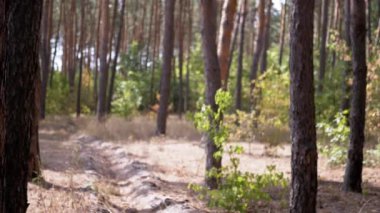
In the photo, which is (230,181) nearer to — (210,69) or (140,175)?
(210,69)

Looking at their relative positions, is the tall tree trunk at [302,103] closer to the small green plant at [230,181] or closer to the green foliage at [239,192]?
the small green plant at [230,181]

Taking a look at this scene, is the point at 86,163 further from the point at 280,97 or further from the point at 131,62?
the point at 131,62

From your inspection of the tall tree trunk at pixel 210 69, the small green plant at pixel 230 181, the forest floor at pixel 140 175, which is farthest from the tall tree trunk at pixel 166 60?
the small green plant at pixel 230 181

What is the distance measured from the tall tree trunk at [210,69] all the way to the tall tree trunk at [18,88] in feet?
13.8

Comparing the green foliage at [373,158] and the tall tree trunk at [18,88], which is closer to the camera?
the tall tree trunk at [18,88]

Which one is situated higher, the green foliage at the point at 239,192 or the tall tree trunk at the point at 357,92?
the tall tree trunk at the point at 357,92

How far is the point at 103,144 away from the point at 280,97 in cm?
543

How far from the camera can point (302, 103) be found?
5910mm

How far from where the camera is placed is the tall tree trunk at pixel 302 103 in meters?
5.88

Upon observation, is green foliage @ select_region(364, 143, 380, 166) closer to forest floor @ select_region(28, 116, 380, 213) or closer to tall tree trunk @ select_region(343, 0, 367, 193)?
forest floor @ select_region(28, 116, 380, 213)

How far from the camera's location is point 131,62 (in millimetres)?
36875

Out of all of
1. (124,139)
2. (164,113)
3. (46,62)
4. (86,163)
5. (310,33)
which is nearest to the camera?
(310,33)

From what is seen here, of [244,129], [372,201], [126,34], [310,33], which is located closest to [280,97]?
[244,129]

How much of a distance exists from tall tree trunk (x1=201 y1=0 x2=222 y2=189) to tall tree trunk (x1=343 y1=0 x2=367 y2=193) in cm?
209
